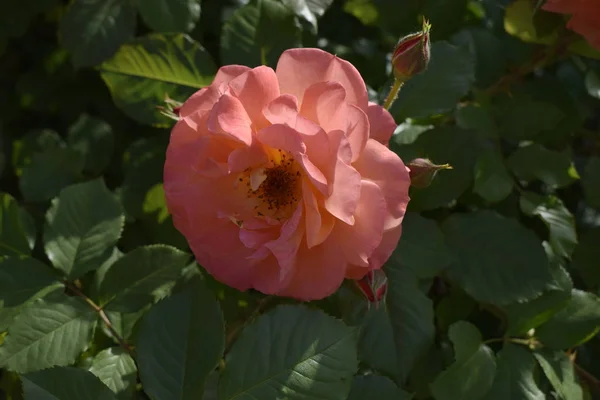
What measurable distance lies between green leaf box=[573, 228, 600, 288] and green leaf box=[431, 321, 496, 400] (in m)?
0.34

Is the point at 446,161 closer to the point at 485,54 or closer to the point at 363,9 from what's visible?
the point at 485,54

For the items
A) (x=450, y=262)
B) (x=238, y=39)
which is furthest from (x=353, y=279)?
(x=238, y=39)

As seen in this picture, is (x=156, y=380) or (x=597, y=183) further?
(x=597, y=183)

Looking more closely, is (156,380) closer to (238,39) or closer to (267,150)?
(267,150)

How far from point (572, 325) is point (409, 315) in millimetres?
316

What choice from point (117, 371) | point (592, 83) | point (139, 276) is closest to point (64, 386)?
point (117, 371)

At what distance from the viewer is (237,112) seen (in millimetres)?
876

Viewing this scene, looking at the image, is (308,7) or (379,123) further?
(308,7)

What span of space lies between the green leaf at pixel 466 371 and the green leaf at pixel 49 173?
Answer: 85 centimetres

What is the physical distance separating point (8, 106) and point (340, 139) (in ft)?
4.62

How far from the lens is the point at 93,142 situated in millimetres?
1475

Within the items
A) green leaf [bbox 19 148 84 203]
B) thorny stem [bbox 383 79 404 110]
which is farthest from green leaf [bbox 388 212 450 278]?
green leaf [bbox 19 148 84 203]

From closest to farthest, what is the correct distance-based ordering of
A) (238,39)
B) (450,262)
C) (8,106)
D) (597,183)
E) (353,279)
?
(353,279), (450,262), (238,39), (597,183), (8,106)

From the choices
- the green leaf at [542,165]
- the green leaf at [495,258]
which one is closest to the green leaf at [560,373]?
the green leaf at [495,258]
